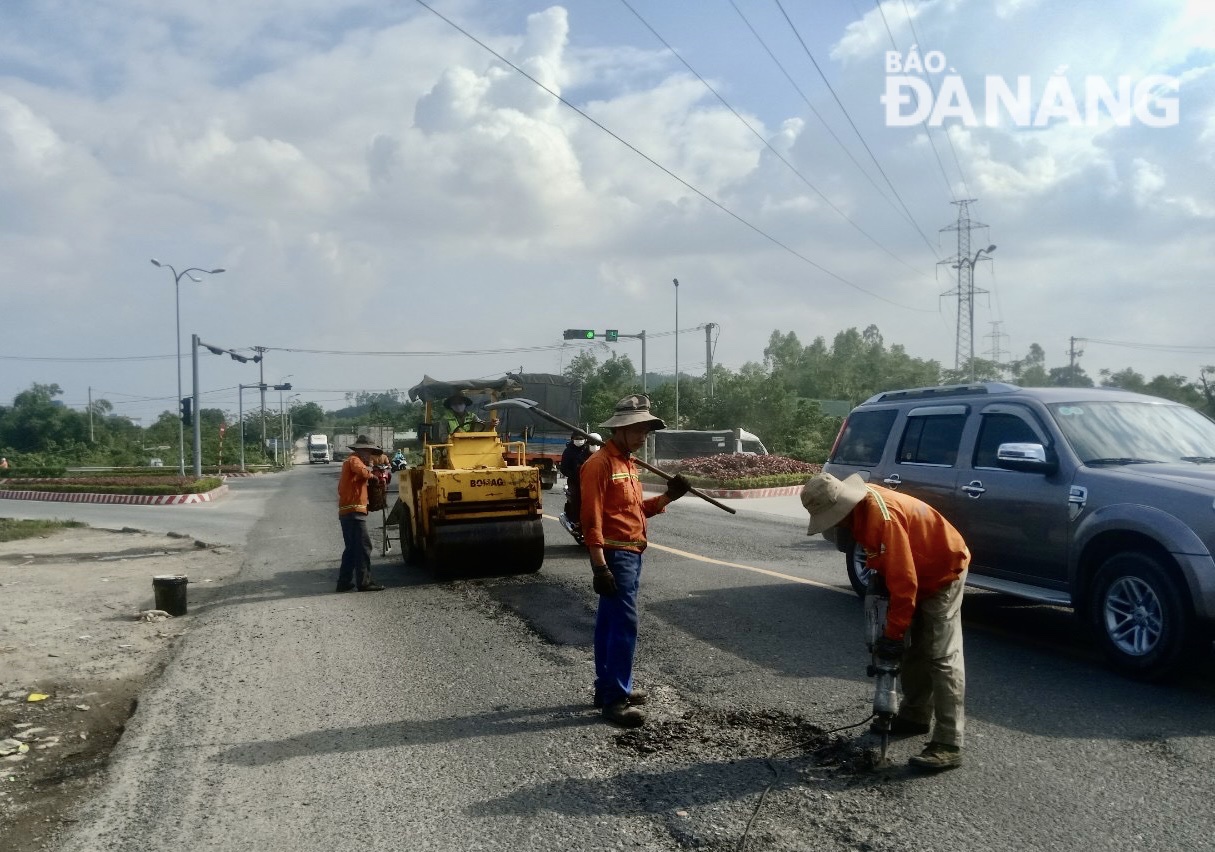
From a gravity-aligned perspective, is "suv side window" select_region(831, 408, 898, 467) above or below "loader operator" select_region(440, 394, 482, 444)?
below

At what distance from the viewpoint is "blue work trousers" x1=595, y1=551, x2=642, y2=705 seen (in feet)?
19.2

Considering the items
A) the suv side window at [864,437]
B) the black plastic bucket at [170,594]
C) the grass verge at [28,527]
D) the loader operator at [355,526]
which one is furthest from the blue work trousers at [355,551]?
the grass verge at [28,527]

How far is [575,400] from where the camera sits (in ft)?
98.8

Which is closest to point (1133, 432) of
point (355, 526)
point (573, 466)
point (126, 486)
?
point (573, 466)

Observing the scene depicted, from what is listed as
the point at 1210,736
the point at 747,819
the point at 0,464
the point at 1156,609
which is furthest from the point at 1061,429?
the point at 0,464

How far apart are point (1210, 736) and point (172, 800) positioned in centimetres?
539

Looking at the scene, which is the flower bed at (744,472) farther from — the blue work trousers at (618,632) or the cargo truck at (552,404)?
the blue work trousers at (618,632)

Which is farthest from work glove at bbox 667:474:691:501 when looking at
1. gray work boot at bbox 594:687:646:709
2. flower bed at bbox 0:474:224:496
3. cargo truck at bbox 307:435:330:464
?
cargo truck at bbox 307:435:330:464

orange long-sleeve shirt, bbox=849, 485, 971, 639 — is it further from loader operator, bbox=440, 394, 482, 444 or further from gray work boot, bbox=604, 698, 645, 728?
loader operator, bbox=440, 394, 482, 444

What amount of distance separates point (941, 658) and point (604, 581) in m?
1.89

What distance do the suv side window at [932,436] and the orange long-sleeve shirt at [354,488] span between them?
5.83 metres

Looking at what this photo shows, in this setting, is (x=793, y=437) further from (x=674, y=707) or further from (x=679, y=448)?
(x=674, y=707)

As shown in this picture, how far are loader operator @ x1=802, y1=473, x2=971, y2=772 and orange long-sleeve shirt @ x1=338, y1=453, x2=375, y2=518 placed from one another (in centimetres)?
697

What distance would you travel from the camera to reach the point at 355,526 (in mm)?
10859
